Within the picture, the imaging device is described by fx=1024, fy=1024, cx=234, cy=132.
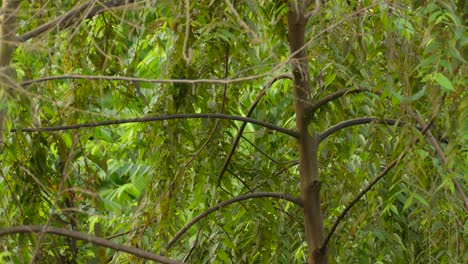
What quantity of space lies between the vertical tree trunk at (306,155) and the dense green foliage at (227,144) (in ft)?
0.17

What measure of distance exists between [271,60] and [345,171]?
0.43 m

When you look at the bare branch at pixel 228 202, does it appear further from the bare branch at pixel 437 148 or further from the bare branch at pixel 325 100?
the bare branch at pixel 437 148

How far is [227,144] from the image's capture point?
3.05 meters

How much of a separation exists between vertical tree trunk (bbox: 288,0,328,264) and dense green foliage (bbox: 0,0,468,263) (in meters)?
0.05

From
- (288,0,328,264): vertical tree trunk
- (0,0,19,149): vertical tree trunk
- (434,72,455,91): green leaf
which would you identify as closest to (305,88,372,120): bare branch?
(288,0,328,264): vertical tree trunk

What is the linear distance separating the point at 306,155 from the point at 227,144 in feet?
0.86

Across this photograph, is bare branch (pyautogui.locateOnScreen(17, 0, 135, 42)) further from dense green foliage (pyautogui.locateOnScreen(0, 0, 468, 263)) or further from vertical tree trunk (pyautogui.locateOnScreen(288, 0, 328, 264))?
vertical tree trunk (pyautogui.locateOnScreen(288, 0, 328, 264))

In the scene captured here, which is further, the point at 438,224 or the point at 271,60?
the point at 271,60

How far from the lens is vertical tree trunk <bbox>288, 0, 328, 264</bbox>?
2.85m

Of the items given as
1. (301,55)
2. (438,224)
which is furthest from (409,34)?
(438,224)

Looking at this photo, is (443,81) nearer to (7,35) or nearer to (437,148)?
(437,148)

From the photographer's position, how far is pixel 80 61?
285 cm

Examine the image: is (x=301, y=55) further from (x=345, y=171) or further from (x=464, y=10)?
(x=464, y=10)

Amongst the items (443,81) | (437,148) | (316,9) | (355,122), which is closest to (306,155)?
(355,122)
